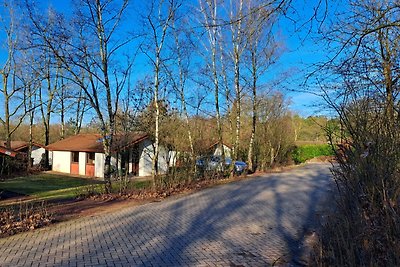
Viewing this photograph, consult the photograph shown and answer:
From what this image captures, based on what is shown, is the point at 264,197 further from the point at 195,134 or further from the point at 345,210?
the point at 345,210

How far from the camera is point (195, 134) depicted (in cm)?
1905

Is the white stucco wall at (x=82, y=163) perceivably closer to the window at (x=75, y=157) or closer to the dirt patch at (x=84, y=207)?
the window at (x=75, y=157)

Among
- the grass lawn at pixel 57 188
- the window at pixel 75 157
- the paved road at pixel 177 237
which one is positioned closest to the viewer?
the paved road at pixel 177 237

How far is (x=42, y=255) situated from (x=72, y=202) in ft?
24.8

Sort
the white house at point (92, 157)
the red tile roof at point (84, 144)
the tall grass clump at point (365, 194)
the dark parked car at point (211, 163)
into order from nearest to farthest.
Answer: the tall grass clump at point (365, 194) < the dark parked car at point (211, 163) < the white house at point (92, 157) < the red tile roof at point (84, 144)

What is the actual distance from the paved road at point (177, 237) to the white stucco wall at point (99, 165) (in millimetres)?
19887

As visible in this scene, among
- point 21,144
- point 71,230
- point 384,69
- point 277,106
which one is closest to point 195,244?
point 71,230

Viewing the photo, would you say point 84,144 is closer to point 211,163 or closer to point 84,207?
point 211,163

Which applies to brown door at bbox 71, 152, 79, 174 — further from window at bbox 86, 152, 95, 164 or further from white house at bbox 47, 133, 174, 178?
window at bbox 86, 152, 95, 164

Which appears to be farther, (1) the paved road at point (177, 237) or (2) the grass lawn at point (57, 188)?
(2) the grass lawn at point (57, 188)

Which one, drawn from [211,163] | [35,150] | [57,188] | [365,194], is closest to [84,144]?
[35,150]

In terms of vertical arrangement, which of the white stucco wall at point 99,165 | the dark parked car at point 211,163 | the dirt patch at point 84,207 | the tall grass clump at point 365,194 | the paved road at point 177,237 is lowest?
the paved road at point 177,237

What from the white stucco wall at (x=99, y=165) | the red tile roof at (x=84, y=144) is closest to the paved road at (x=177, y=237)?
the red tile roof at (x=84, y=144)

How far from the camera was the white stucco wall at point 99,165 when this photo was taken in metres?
31.6
